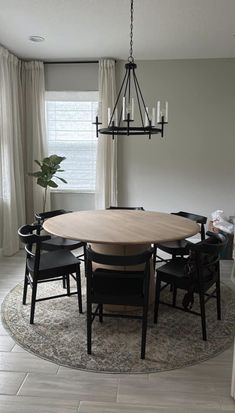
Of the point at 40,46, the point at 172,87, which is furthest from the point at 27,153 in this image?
the point at 172,87

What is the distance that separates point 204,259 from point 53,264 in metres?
1.26

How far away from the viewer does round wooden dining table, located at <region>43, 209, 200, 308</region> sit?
253 centimetres

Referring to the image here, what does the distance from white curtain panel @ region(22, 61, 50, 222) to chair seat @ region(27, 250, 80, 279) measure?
89.5 inches

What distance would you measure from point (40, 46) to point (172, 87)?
6.39ft

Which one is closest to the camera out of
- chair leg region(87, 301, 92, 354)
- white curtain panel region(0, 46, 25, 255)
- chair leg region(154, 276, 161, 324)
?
chair leg region(87, 301, 92, 354)

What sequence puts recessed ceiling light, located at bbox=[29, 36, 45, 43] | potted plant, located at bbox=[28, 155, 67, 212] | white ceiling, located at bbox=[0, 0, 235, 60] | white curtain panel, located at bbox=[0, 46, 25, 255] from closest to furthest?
white ceiling, located at bbox=[0, 0, 235, 60] → recessed ceiling light, located at bbox=[29, 36, 45, 43] → white curtain panel, located at bbox=[0, 46, 25, 255] → potted plant, located at bbox=[28, 155, 67, 212]

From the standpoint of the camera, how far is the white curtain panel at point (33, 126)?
4.93 metres

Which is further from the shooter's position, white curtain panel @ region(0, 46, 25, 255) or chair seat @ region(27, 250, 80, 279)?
white curtain panel @ region(0, 46, 25, 255)

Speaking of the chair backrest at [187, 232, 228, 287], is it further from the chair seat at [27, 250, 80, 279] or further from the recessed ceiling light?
the recessed ceiling light

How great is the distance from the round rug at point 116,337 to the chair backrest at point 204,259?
45 centimetres

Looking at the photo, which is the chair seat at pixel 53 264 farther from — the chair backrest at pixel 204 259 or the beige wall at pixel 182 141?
the beige wall at pixel 182 141

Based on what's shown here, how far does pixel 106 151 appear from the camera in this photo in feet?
16.3

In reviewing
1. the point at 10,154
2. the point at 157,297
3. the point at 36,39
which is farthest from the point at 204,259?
the point at 36,39

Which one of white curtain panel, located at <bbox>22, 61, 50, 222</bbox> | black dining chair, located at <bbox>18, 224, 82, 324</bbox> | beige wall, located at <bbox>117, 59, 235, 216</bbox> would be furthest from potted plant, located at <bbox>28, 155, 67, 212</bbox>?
black dining chair, located at <bbox>18, 224, 82, 324</bbox>
